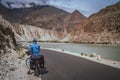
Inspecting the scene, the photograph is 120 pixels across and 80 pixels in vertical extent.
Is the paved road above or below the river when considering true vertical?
above

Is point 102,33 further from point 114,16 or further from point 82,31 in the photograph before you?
point 82,31

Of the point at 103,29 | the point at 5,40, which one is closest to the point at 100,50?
the point at 5,40

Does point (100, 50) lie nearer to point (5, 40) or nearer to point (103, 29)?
point (5, 40)

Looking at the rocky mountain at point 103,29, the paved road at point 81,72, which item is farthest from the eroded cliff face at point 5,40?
the rocky mountain at point 103,29

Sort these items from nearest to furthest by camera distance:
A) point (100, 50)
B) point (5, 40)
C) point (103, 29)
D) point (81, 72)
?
1. point (81, 72)
2. point (5, 40)
3. point (100, 50)
4. point (103, 29)

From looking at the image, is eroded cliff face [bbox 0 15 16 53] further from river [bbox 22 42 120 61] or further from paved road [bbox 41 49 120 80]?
river [bbox 22 42 120 61]

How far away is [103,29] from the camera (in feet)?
461

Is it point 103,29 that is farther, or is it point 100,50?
point 103,29

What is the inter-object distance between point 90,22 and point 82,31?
8.63 meters

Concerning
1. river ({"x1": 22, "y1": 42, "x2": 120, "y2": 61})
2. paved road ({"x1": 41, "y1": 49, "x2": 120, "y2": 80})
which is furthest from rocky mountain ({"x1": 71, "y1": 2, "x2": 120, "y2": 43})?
paved road ({"x1": 41, "y1": 49, "x2": 120, "y2": 80})

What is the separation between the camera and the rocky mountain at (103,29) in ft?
424

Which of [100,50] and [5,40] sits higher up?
[5,40]

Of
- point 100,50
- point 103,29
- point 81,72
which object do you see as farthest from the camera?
point 103,29

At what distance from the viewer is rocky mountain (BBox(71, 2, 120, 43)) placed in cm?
12912
